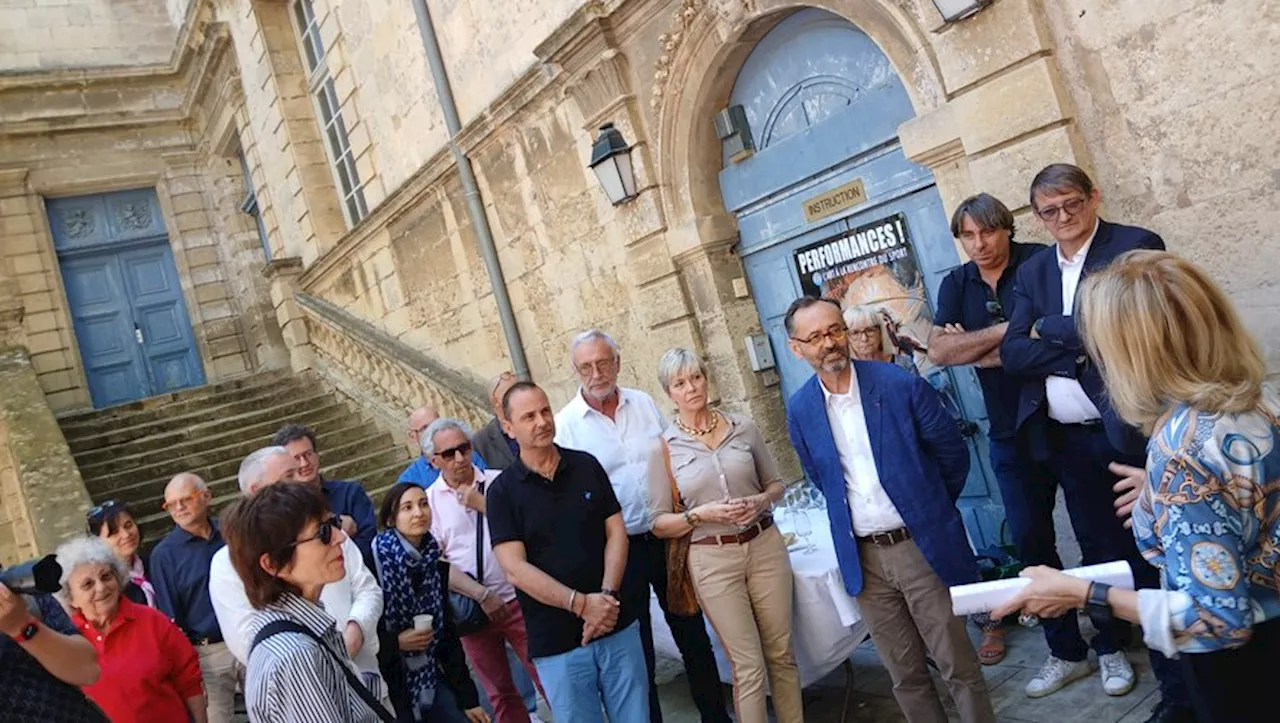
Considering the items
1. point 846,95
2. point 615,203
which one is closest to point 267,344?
point 615,203

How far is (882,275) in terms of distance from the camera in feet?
15.1

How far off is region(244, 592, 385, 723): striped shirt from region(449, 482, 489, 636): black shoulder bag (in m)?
1.39

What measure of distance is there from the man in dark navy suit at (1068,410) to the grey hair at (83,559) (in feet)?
10.6

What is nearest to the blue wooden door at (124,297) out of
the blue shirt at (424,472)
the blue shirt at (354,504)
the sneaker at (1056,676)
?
the blue shirt at (424,472)

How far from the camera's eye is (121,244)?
12.8m

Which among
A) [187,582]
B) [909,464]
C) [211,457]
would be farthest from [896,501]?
[211,457]

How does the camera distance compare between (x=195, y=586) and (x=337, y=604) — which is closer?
(x=337, y=604)

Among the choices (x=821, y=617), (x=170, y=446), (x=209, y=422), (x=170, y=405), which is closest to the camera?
(x=821, y=617)

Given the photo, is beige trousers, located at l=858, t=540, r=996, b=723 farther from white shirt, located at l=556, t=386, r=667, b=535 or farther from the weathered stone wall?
the weathered stone wall

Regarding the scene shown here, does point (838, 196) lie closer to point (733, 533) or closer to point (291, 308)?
point (733, 533)

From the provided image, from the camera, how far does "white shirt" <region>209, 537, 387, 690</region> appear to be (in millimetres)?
2654

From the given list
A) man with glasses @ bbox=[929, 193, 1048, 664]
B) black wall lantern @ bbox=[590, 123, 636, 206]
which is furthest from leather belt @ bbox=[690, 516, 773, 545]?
black wall lantern @ bbox=[590, 123, 636, 206]

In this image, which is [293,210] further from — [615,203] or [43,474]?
[615,203]

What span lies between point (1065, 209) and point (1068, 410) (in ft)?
2.22
